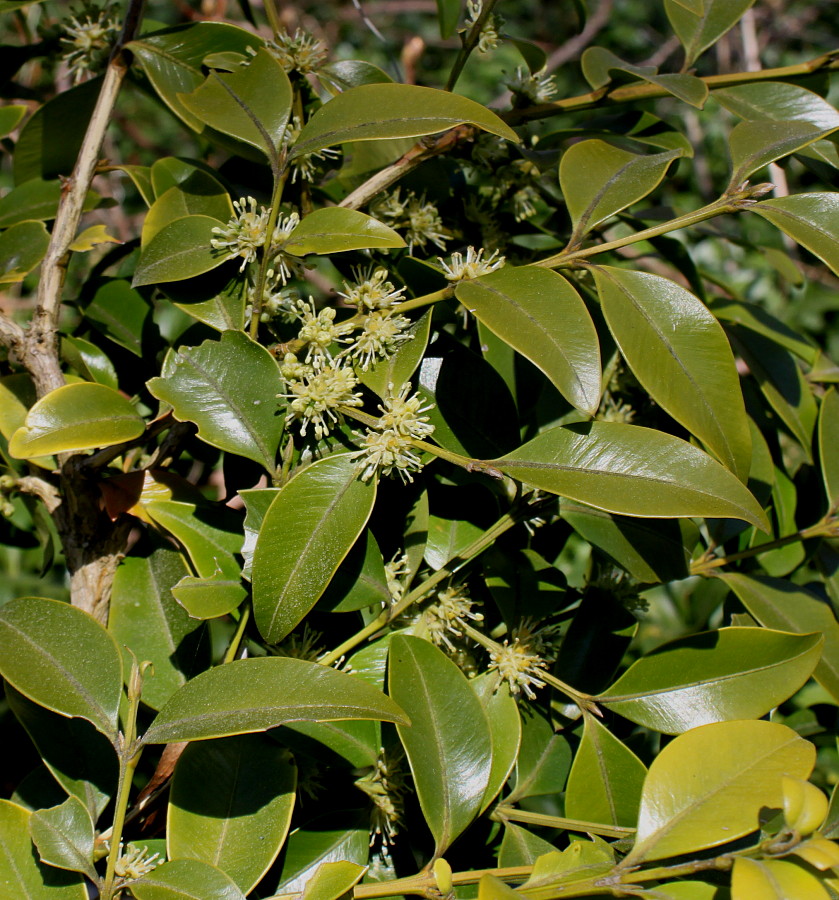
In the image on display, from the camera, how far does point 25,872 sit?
0.56m

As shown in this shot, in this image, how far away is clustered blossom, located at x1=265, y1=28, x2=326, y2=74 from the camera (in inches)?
30.1

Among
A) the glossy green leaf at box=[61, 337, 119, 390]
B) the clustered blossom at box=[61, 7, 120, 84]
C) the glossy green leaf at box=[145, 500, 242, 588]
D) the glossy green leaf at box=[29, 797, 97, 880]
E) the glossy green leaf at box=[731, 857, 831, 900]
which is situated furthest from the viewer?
the clustered blossom at box=[61, 7, 120, 84]

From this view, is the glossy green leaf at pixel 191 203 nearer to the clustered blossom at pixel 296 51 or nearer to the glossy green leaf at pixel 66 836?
the clustered blossom at pixel 296 51

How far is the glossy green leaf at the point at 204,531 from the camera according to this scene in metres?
0.63

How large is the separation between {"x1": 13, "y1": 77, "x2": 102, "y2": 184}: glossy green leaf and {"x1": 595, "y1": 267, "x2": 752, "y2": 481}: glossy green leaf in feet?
1.89

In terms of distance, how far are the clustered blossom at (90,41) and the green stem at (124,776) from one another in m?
0.65

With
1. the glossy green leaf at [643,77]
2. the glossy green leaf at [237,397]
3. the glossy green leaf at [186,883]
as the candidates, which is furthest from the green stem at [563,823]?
the glossy green leaf at [643,77]

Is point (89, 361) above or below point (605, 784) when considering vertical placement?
above

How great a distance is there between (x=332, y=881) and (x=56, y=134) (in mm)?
761

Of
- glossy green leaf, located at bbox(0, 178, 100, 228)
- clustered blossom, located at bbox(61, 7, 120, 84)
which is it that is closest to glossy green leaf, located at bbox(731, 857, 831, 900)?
glossy green leaf, located at bbox(0, 178, 100, 228)

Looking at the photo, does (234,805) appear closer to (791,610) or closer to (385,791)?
(385,791)

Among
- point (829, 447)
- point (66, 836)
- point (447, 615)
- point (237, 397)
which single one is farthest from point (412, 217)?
point (66, 836)

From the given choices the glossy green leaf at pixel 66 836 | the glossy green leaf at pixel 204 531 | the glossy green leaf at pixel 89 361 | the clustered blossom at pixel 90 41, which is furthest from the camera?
the clustered blossom at pixel 90 41

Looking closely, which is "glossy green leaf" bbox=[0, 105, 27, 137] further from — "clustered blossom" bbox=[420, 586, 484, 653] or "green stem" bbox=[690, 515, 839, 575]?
"green stem" bbox=[690, 515, 839, 575]
